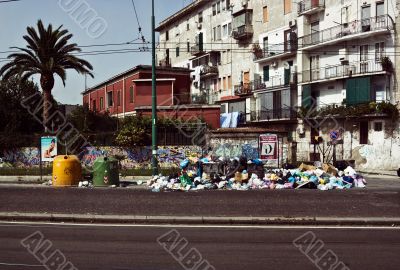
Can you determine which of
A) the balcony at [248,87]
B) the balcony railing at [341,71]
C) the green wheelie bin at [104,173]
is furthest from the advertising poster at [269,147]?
the balcony at [248,87]

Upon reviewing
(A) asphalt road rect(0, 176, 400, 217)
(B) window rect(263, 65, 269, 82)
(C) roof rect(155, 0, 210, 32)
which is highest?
(C) roof rect(155, 0, 210, 32)

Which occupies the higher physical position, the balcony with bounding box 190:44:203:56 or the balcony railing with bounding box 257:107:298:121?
the balcony with bounding box 190:44:203:56

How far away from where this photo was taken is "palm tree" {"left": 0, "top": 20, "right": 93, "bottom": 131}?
3609 cm

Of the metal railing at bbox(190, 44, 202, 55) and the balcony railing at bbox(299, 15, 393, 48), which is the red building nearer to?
the balcony railing at bbox(299, 15, 393, 48)

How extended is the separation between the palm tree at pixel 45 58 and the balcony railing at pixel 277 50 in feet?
72.5

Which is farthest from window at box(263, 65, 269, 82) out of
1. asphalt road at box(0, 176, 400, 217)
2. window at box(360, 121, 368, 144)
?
asphalt road at box(0, 176, 400, 217)

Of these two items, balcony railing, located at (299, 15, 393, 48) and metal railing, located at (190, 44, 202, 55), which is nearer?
balcony railing, located at (299, 15, 393, 48)

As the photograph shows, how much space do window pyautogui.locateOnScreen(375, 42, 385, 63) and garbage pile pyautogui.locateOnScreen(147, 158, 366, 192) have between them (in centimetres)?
2274

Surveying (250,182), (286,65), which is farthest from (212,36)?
(250,182)

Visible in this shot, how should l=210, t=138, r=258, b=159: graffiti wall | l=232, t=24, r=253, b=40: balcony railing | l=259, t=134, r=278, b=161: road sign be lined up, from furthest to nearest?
l=232, t=24, r=253, b=40: balcony railing → l=210, t=138, r=258, b=159: graffiti wall → l=259, t=134, r=278, b=161: road sign

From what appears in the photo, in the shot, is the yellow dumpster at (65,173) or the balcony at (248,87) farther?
the balcony at (248,87)

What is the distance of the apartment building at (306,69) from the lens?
41.0 meters

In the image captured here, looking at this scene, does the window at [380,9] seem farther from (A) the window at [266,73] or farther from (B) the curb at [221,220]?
(B) the curb at [221,220]

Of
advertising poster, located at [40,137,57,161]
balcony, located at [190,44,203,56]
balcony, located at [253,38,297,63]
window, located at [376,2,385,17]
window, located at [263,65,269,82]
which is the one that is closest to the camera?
advertising poster, located at [40,137,57,161]
